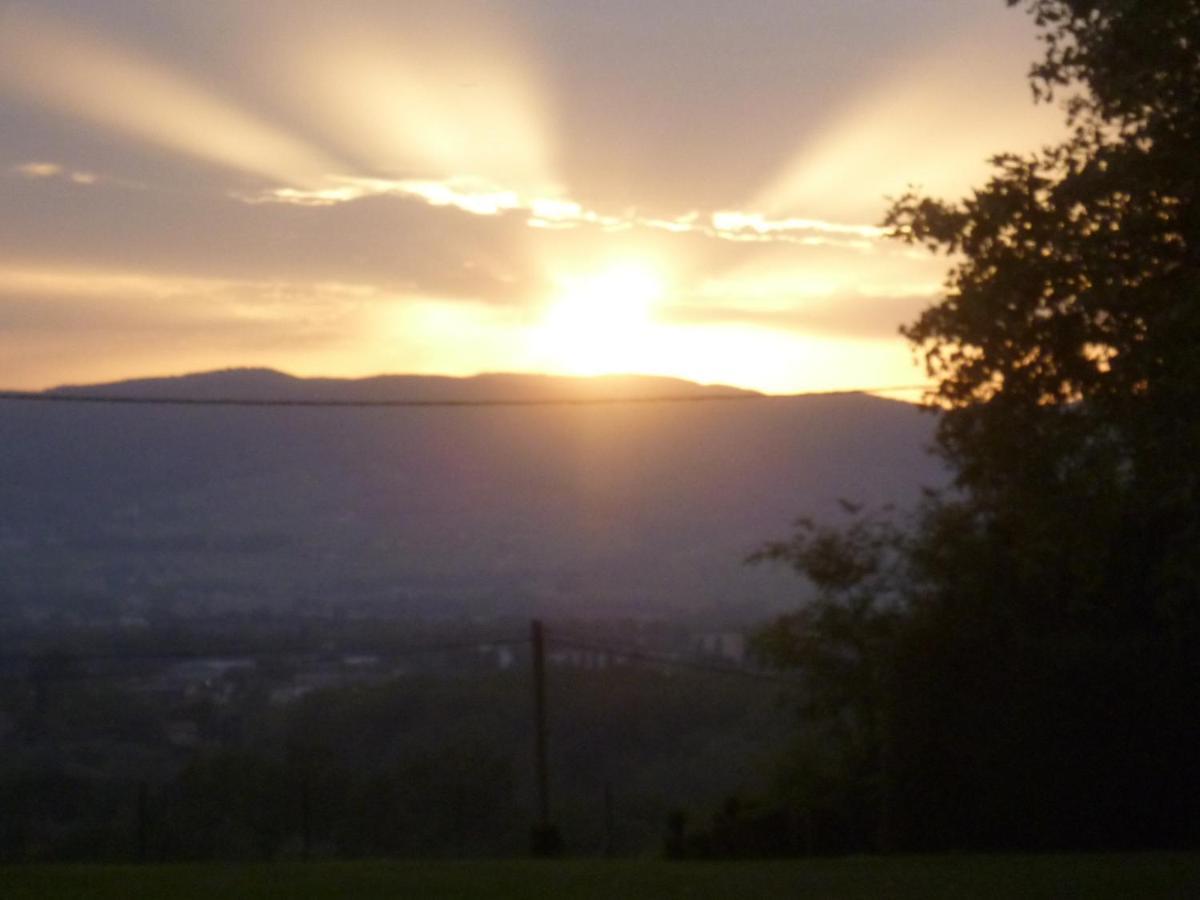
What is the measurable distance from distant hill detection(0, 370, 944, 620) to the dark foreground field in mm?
29706

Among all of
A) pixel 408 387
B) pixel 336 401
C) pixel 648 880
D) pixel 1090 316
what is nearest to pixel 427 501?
pixel 408 387

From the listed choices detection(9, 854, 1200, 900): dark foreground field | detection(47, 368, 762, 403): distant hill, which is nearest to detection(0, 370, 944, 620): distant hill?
detection(47, 368, 762, 403): distant hill

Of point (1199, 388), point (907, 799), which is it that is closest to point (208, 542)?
point (907, 799)

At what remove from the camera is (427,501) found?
55.6m

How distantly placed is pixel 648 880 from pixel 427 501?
41.2m

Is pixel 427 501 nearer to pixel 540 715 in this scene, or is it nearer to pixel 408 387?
pixel 408 387

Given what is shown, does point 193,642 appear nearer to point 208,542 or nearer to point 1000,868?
point 208,542

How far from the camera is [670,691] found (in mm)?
40156

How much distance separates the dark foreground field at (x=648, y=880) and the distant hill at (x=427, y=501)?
2971cm

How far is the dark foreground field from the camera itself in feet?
43.8

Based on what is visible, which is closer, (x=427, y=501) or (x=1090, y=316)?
(x=1090, y=316)

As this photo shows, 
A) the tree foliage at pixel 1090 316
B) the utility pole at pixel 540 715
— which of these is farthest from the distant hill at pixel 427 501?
the tree foliage at pixel 1090 316

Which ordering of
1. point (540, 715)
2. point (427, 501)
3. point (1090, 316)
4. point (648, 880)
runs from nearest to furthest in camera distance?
point (1090, 316)
point (648, 880)
point (540, 715)
point (427, 501)

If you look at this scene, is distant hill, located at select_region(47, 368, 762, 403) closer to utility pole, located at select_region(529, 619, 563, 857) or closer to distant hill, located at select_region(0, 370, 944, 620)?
distant hill, located at select_region(0, 370, 944, 620)
